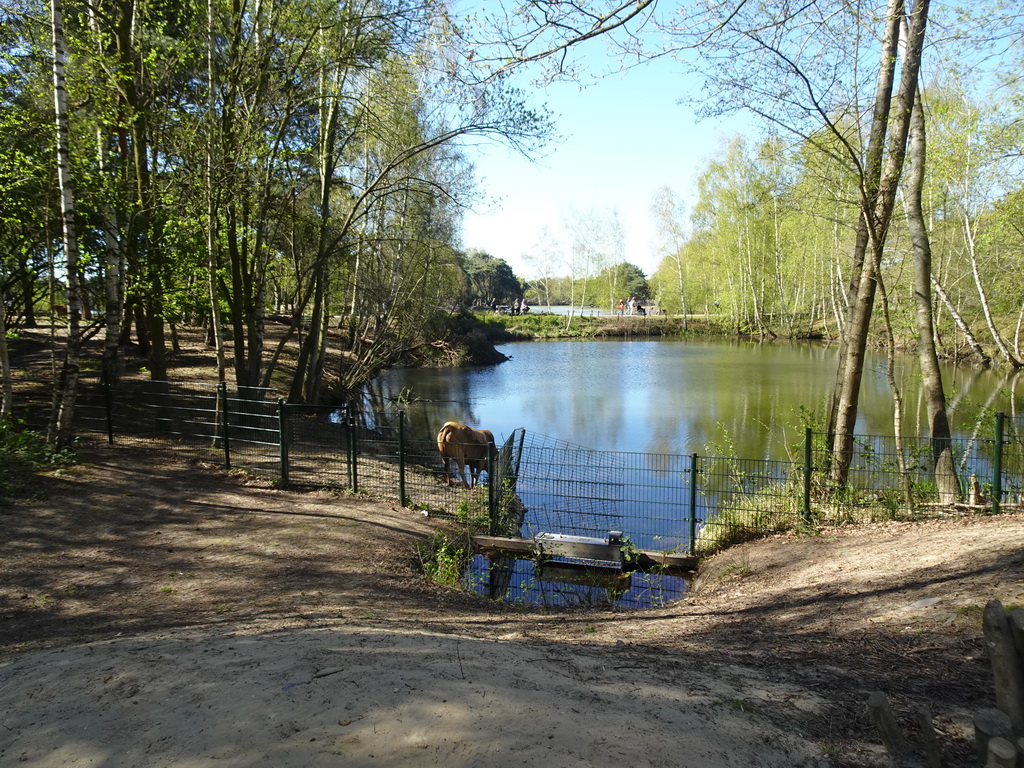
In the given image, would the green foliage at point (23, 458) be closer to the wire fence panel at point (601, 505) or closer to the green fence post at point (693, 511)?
the wire fence panel at point (601, 505)

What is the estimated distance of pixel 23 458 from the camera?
997 cm

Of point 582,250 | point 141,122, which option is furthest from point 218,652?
point 582,250

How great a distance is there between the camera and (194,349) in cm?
2570

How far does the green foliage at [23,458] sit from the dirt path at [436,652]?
68 centimetres

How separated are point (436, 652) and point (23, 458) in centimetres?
888

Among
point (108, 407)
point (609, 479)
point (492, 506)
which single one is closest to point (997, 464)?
point (609, 479)

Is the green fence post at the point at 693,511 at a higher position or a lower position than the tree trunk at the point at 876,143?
lower

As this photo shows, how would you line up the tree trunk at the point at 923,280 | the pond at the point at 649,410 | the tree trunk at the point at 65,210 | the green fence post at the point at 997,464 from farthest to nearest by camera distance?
the tree trunk at the point at 923,280 < the tree trunk at the point at 65,210 < the pond at the point at 649,410 < the green fence post at the point at 997,464

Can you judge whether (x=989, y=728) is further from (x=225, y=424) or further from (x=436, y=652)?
(x=225, y=424)

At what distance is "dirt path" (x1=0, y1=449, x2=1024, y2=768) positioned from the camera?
10.7ft

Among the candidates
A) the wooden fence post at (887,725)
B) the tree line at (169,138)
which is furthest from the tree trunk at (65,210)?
the wooden fence post at (887,725)

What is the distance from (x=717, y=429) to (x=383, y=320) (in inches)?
542

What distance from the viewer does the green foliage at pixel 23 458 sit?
914 centimetres

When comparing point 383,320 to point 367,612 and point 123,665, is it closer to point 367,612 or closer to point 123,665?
point 367,612
